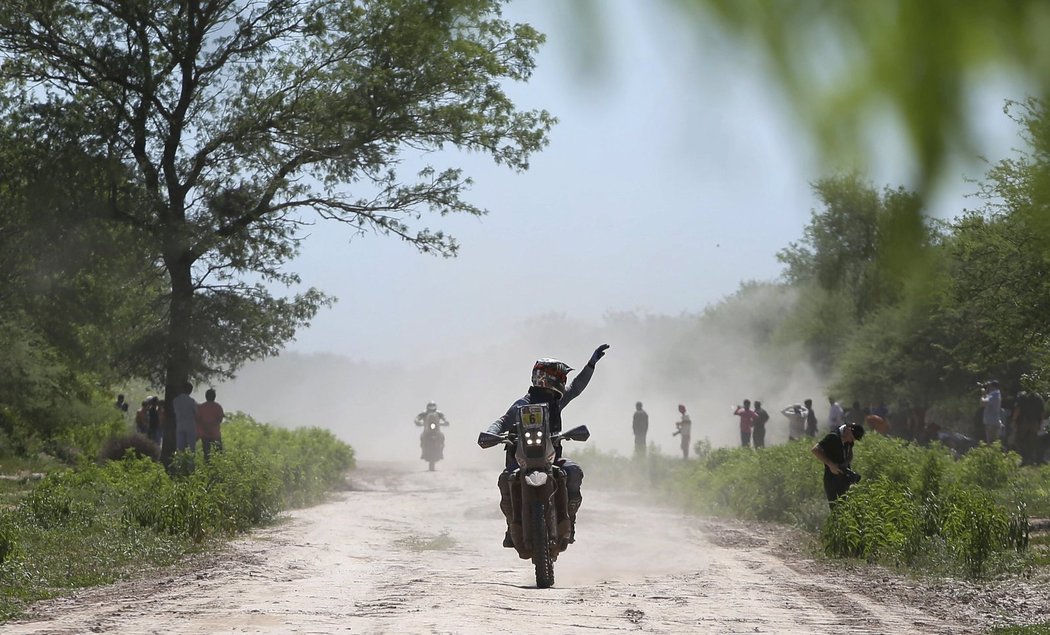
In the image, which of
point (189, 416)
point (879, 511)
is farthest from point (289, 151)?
point (879, 511)

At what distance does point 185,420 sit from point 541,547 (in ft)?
45.9

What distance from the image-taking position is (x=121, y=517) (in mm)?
16188

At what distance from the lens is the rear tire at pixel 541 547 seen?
11383 mm

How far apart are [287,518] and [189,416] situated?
4.26m

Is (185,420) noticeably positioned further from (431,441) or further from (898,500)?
(431,441)

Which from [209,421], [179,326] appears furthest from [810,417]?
[209,421]

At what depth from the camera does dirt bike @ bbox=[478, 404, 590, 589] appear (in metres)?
11.4

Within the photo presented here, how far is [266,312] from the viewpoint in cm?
2664

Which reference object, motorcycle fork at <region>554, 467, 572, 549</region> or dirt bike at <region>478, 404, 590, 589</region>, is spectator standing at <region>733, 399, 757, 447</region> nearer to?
motorcycle fork at <region>554, 467, 572, 549</region>

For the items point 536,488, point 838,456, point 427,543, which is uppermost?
point 838,456

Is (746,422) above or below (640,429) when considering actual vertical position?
above

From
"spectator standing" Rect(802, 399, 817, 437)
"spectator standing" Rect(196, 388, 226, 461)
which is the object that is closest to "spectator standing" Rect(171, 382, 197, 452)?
"spectator standing" Rect(196, 388, 226, 461)

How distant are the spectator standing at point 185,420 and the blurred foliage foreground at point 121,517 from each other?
134 centimetres

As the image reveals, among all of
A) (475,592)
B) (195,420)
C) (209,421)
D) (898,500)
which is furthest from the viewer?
(195,420)
